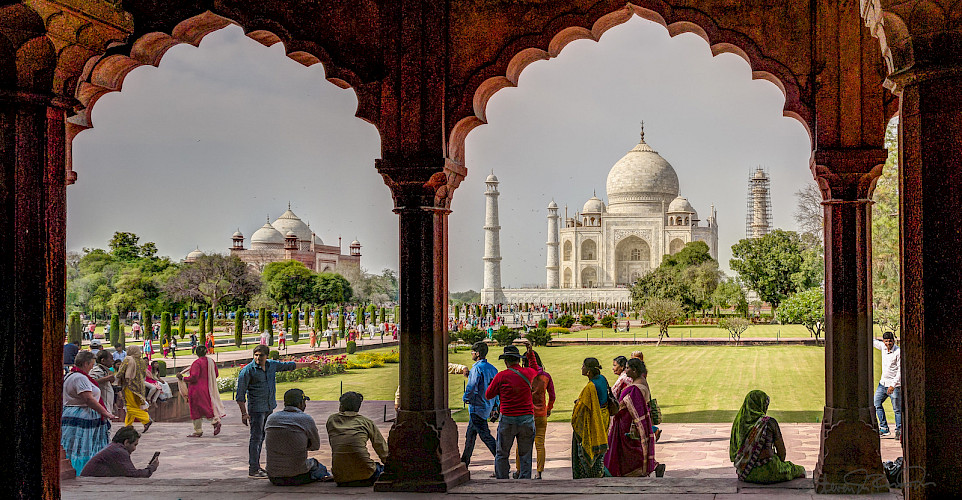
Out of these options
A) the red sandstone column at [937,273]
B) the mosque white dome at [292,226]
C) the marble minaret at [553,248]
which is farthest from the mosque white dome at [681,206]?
the red sandstone column at [937,273]

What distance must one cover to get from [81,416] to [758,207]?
225ft

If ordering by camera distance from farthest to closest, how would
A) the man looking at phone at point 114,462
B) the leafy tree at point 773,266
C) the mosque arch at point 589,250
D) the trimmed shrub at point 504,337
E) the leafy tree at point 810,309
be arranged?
the mosque arch at point 589,250, the leafy tree at point 773,266, the trimmed shrub at point 504,337, the leafy tree at point 810,309, the man looking at phone at point 114,462

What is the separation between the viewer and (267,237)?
5912 cm

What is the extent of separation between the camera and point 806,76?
4816 millimetres

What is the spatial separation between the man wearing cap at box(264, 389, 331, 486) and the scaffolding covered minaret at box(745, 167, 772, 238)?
2670 inches

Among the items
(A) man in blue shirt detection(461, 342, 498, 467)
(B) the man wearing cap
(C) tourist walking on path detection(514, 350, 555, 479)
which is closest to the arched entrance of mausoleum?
(B) the man wearing cap

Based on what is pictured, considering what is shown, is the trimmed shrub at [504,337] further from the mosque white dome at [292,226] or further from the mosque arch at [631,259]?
the mosque arch at [631,259]

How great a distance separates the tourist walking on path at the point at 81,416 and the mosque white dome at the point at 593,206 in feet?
205

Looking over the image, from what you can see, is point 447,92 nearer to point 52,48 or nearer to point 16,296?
point 52,48

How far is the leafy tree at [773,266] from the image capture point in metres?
33.8

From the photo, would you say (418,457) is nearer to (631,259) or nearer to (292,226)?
(292,226)

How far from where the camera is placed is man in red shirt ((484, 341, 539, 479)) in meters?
5.70

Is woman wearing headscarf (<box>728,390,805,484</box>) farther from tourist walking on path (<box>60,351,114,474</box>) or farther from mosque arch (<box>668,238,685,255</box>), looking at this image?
mosque arch (<box>668,238,685,255</box>)

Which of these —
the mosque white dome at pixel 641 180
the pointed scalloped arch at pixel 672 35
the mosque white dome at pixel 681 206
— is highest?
the mosque white dome at pixel 641 180
